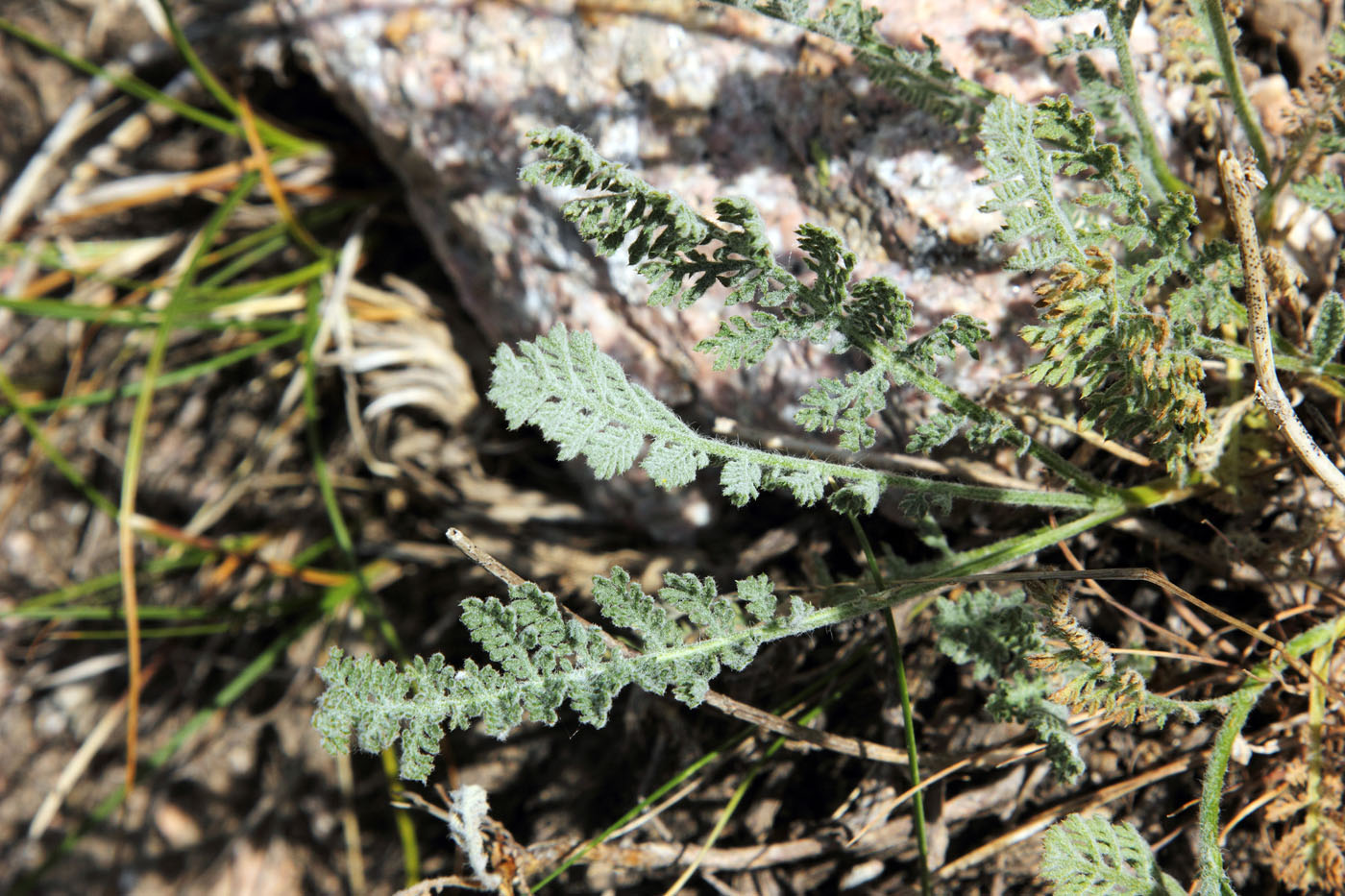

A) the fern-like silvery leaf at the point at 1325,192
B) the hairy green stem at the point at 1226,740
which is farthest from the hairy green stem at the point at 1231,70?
the hairy green stem at the point at 1226,740

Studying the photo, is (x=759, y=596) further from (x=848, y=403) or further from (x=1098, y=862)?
(x=1098, y=862)

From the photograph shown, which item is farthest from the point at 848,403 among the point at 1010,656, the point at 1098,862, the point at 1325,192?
the point at 1325,192

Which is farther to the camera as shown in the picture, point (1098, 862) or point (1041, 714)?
point (1041, 714)

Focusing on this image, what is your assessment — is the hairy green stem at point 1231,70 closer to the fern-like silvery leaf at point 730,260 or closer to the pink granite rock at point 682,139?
the pink granite rock at point 682,139

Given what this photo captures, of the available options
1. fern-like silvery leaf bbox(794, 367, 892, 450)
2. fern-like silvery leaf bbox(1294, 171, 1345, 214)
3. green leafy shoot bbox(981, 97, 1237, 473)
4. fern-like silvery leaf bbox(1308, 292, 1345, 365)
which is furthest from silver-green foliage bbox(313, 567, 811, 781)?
fern-like silvery leaf bbox(1294, 171, 1345, 214)

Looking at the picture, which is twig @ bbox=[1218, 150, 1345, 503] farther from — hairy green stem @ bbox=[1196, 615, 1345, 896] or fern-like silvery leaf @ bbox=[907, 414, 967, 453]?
fern-like silvery leaf @ bbox=[907, 414, 967, 453]

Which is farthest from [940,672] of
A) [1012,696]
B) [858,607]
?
[858,607]
